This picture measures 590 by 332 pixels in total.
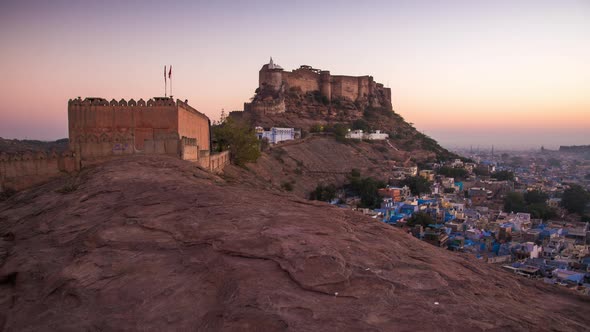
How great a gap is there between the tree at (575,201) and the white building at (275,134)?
88.5ft

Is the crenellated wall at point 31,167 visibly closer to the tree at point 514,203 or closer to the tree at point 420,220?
the tree at point 420,220

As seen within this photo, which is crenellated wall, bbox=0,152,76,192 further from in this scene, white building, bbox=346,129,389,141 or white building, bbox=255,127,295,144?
white building, bbox=346,129,389,141

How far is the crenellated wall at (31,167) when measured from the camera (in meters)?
10.4

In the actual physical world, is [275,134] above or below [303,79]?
below

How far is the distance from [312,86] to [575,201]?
35042mm

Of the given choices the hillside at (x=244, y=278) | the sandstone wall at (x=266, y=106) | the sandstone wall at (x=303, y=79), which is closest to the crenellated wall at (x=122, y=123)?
the hillside at (x=244, y=278)

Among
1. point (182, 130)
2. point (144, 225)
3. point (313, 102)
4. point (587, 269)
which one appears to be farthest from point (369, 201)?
point (144, 225)

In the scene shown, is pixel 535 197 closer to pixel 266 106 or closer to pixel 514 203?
pixel 514 203

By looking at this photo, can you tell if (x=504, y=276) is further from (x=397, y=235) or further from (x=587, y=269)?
(x=587, y=269)

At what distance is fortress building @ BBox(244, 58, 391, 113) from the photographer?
174 feet

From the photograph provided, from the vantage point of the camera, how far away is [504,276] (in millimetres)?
4168

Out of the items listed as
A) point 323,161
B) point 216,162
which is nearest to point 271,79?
point 323,161

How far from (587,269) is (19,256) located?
73.1ft

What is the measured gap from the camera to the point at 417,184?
40500mm
